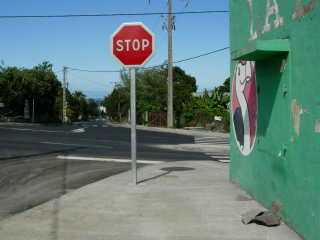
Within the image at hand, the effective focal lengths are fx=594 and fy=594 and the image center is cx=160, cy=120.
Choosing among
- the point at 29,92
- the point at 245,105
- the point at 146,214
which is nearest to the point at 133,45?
the point at 245,105

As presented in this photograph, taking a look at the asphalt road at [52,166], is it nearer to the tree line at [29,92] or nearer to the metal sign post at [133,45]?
the metal sign post at [133,45]

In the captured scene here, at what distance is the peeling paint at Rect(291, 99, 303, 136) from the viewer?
21.7 ft

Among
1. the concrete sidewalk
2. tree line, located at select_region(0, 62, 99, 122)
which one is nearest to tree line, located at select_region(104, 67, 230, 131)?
tree line, located at select_region(0, 62, 99, 122)

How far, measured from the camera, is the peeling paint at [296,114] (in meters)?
6.63

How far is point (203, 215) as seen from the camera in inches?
311

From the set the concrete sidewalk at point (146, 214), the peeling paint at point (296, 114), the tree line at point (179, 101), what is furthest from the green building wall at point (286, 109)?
the tree line at point (179, 101)

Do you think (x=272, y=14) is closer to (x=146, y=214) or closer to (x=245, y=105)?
(x=245, y=105)

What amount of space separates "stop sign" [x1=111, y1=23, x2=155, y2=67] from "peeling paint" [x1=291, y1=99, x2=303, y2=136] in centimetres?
393

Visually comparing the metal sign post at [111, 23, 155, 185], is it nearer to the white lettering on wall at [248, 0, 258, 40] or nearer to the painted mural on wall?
the painted mural on wall

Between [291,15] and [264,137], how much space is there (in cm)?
211

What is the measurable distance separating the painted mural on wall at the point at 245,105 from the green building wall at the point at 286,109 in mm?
70

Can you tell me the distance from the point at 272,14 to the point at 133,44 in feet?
10.4

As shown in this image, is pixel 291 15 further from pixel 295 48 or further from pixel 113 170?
pixel 113 170

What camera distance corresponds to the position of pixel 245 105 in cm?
981
